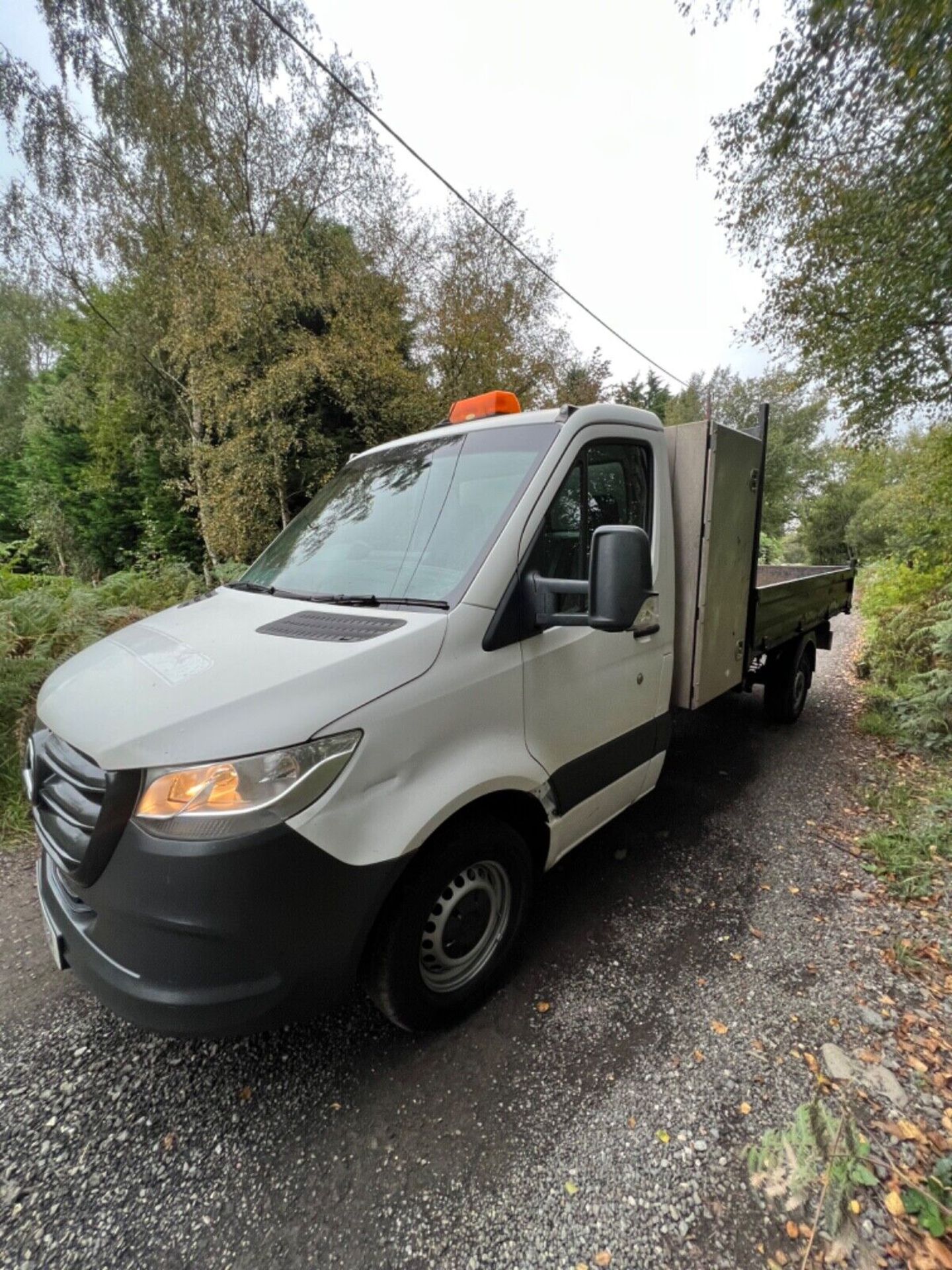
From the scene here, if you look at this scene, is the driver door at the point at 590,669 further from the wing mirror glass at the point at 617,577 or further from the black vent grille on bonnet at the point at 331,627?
the black vent grille on bonnet at the point at 331,627

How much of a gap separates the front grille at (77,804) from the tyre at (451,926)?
32.1 inches

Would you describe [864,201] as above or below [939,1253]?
above

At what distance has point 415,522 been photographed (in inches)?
91.0

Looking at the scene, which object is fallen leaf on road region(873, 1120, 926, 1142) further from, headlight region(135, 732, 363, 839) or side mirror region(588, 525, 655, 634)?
headlight region(135, 732, 363, 839)

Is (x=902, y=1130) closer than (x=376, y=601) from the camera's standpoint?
Yes

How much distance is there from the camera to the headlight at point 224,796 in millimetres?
1376

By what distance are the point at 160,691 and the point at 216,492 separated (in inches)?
441

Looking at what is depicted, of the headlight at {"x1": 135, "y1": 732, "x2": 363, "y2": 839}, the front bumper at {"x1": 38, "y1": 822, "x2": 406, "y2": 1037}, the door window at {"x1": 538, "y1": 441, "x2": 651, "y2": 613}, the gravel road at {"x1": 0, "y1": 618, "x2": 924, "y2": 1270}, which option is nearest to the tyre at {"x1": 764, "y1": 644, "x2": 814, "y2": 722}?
the gravel road at {"x1": 0, "y1": 618, "x2": 924, "y2": 1270}

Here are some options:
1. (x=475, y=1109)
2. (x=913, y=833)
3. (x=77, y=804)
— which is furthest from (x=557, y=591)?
(x=913, y=833)

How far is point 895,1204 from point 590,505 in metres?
2.40

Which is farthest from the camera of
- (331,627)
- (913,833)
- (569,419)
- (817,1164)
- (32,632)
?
(32,632)

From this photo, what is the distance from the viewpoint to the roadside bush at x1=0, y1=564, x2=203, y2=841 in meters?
3.79

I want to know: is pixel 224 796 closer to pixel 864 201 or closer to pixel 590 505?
pixel 590 505

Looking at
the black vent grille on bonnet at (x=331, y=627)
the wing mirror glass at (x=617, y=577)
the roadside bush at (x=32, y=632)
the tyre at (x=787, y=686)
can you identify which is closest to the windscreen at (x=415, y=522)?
the black vent grille on bonnet at (x=331, y=627)
